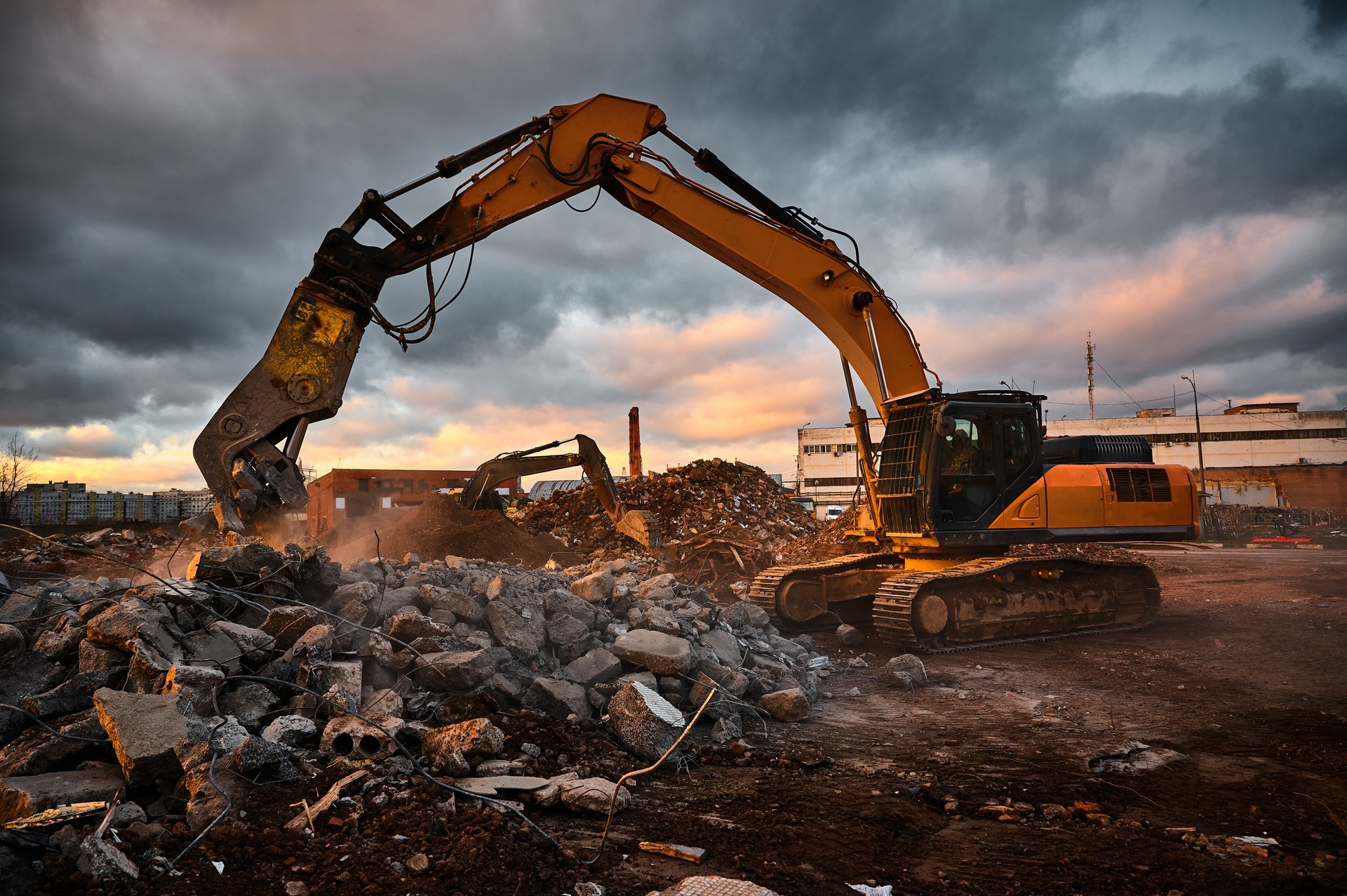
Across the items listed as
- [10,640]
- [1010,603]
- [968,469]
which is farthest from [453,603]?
[1010,603]

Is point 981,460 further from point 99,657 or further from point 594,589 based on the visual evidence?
point 99,657

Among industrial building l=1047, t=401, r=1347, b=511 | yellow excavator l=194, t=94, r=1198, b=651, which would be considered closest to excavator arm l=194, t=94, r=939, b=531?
yellow excavator l=194, t=94, r=1198, b=651

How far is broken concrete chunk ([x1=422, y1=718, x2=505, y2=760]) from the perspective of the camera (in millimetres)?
3945

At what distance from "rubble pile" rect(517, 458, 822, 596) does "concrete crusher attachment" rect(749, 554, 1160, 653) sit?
4.15 metres

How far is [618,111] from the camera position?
7.66 meters

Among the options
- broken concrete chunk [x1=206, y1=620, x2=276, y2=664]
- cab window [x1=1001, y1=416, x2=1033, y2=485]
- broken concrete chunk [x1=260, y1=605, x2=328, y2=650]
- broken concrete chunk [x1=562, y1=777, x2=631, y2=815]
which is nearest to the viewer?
broken concrete chunk [x1=562, y1=777, x2=631, y2=815]

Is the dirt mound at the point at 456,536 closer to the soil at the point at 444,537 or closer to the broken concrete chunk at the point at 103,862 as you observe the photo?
the soil at the point at 444,537

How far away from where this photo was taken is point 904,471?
8453 mm

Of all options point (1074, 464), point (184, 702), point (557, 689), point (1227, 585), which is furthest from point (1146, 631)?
point (184, 702)

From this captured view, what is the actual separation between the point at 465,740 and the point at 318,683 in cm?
105

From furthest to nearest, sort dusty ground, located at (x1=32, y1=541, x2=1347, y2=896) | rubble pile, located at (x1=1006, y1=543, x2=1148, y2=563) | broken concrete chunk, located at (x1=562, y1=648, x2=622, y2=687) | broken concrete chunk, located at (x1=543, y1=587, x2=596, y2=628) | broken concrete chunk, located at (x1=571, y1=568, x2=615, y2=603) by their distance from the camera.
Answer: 1. rubble pile, located at (x1=1006, y1=543, x2=1148, y2=563)
2. broken concrete chunk, located at (x1=571, y1=568, x2=615, y2=603)
3. broken concrete chunk, located at (x1=543, y1=587, x2=596, y2=628)
4. broken concrete chunk, located at (x1=562, y1=648, x2=622, y2=687)
5. dusty ground, located at (x1=32, y1=541, x2=1347, y2=896)

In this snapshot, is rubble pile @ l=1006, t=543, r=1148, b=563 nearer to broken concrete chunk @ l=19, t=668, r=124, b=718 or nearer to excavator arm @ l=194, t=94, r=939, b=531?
excavator arm @ l=194, t=94, r=939, b=531

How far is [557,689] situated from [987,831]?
2649 mm

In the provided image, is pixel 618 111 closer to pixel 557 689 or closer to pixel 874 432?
pixel 557 689
